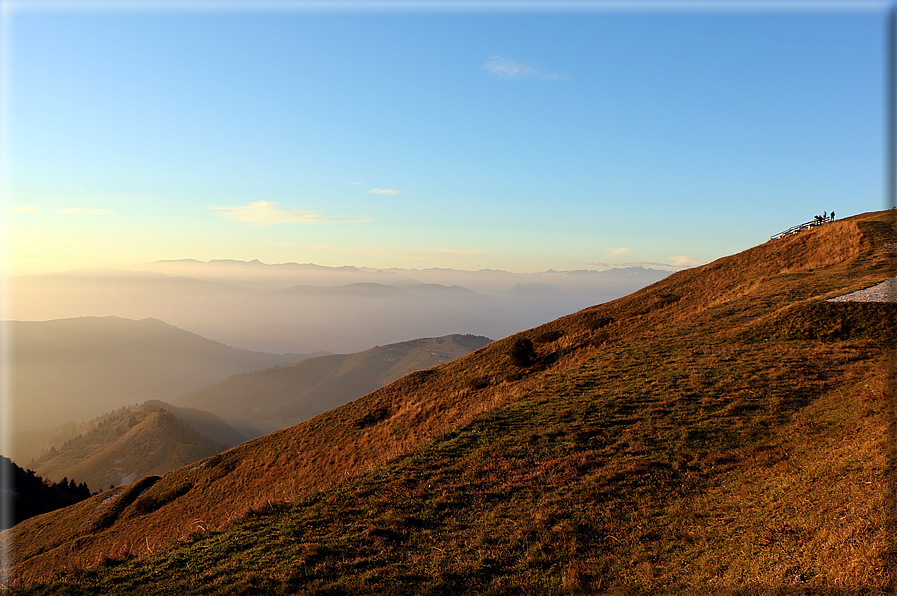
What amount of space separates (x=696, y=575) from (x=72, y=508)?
67.2 metres

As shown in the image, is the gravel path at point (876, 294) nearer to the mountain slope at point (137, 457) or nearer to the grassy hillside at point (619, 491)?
the grassy hillside at point (619, 491)

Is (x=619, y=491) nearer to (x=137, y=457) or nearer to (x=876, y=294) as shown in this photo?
(x=876, y=294)

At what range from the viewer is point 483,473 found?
54.6 ft

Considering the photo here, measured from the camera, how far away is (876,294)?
91.0 ft

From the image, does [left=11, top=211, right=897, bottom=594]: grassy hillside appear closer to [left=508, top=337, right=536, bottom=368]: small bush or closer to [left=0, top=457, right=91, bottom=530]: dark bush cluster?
[left=508, top=337, right=536, bottom=368]: small bush

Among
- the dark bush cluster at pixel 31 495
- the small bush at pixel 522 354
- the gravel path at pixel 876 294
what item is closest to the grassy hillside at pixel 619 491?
the gravel path at pixel 876 294

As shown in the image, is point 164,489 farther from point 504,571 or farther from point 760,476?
point 760,476

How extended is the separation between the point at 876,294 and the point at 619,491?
2915 centimetres

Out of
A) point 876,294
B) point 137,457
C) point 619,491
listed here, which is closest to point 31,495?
point 619,491

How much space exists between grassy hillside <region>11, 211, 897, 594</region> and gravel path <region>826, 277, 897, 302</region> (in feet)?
3.82

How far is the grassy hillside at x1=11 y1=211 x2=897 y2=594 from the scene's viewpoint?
9.88m

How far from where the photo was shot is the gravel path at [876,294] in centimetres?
2656

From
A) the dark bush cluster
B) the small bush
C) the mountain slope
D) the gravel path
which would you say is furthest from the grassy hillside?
the mountain slope

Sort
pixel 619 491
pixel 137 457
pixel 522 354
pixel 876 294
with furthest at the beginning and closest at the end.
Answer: pixel 137 457 < pixel 522 354 < pixel 876 294 < pixel 619 491
